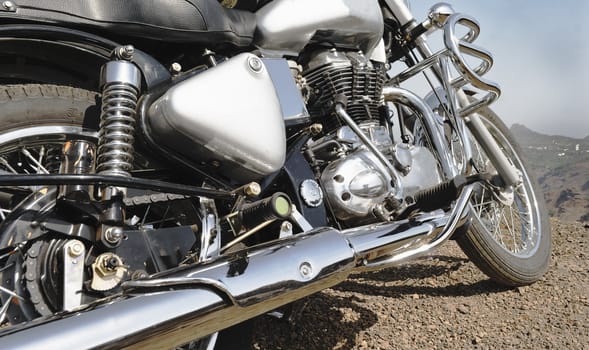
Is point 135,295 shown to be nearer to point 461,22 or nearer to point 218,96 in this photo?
point 218,96

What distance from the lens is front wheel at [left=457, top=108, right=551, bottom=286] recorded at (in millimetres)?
2275

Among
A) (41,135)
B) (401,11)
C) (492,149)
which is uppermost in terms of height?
(401,11)

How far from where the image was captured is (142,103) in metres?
1.13

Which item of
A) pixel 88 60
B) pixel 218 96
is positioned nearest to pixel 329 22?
pixel 218 96

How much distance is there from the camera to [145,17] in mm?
1156

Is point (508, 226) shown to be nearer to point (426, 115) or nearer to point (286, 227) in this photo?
point (426, 115)

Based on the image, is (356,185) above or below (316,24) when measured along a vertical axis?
below

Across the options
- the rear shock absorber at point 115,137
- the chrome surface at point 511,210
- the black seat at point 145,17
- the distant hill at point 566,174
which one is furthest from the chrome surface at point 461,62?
the distant hill at point 566,174

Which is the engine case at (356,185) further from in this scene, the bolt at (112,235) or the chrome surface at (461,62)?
the bolt at (112,235)

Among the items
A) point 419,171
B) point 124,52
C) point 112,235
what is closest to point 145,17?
point 124,52

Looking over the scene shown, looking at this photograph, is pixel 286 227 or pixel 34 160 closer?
pixel 34 160

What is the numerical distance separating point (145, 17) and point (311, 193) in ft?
2.09

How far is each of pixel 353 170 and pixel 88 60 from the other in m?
0.84

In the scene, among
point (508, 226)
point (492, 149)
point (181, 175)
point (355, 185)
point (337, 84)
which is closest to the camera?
point (181, 175)
